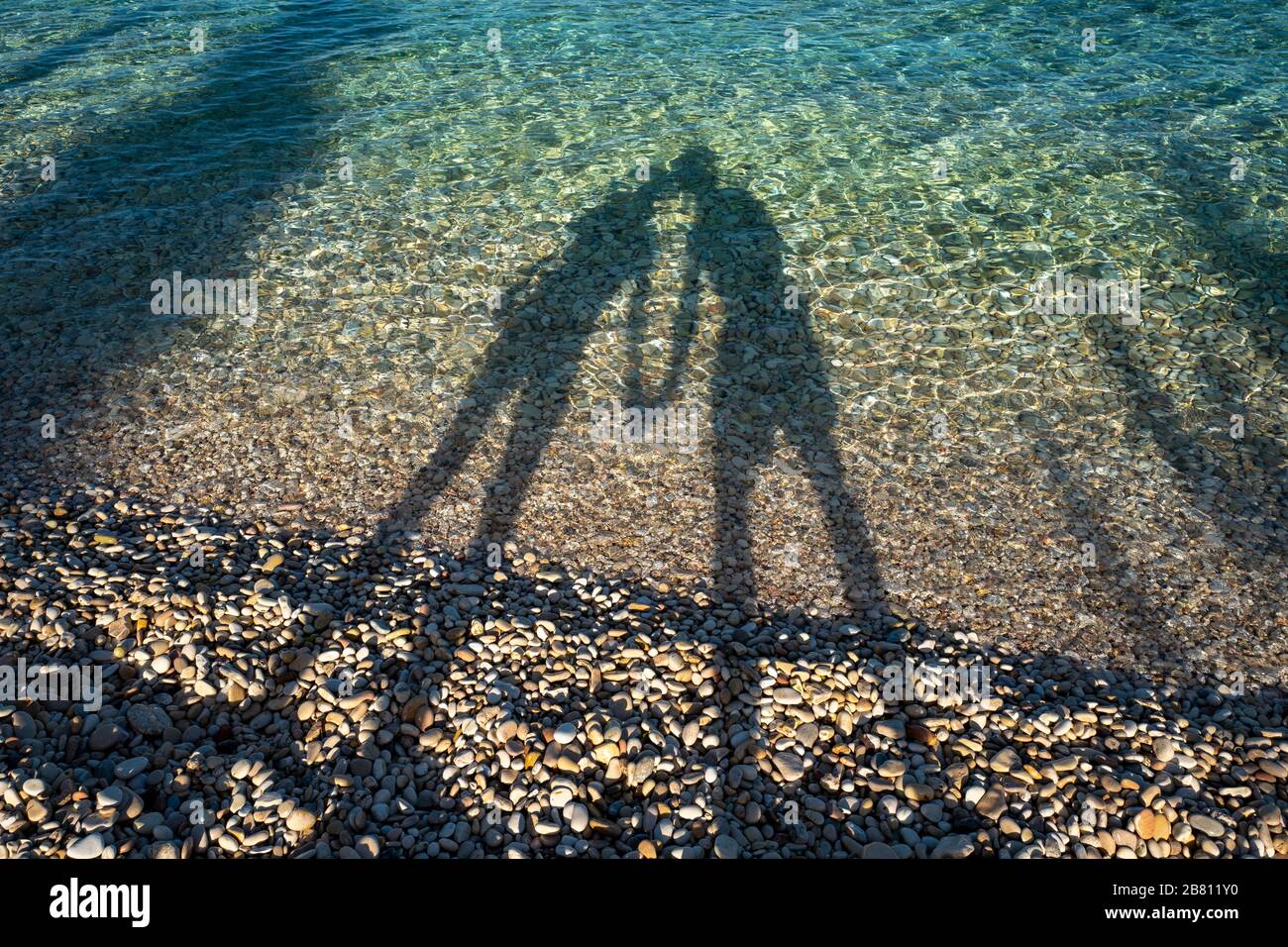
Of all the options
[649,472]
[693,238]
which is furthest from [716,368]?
[693,238]

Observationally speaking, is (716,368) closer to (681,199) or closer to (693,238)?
(693,238)

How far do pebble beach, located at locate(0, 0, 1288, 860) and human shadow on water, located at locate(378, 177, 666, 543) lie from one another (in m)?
0.08

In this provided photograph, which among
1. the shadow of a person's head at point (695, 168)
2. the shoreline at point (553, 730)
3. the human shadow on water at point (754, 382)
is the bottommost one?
the shoreline at point (553, 730)

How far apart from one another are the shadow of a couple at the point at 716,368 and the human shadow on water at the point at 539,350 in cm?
2

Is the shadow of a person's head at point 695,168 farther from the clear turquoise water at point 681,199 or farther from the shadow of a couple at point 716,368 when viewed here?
the clear turquoise water at point 681,199

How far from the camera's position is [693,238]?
1408cm

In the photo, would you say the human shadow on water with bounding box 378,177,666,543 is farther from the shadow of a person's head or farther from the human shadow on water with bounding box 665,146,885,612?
the human shadow on water with bounding box 665,146,885,612

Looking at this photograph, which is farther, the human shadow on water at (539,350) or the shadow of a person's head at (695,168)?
the shadow of a person's head at (695,168)

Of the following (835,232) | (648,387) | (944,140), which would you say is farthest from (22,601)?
(944,140)

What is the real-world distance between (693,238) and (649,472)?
574 centimetres

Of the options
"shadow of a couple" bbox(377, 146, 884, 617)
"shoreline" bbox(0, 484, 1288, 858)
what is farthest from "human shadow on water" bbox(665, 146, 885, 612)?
"shoreline" bbox(0, 484, 1288, 858)

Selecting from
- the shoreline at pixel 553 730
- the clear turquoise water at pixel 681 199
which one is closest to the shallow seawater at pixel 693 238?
the clear turquoise water at pixel 681 199

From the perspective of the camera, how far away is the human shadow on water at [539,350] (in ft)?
31.4
